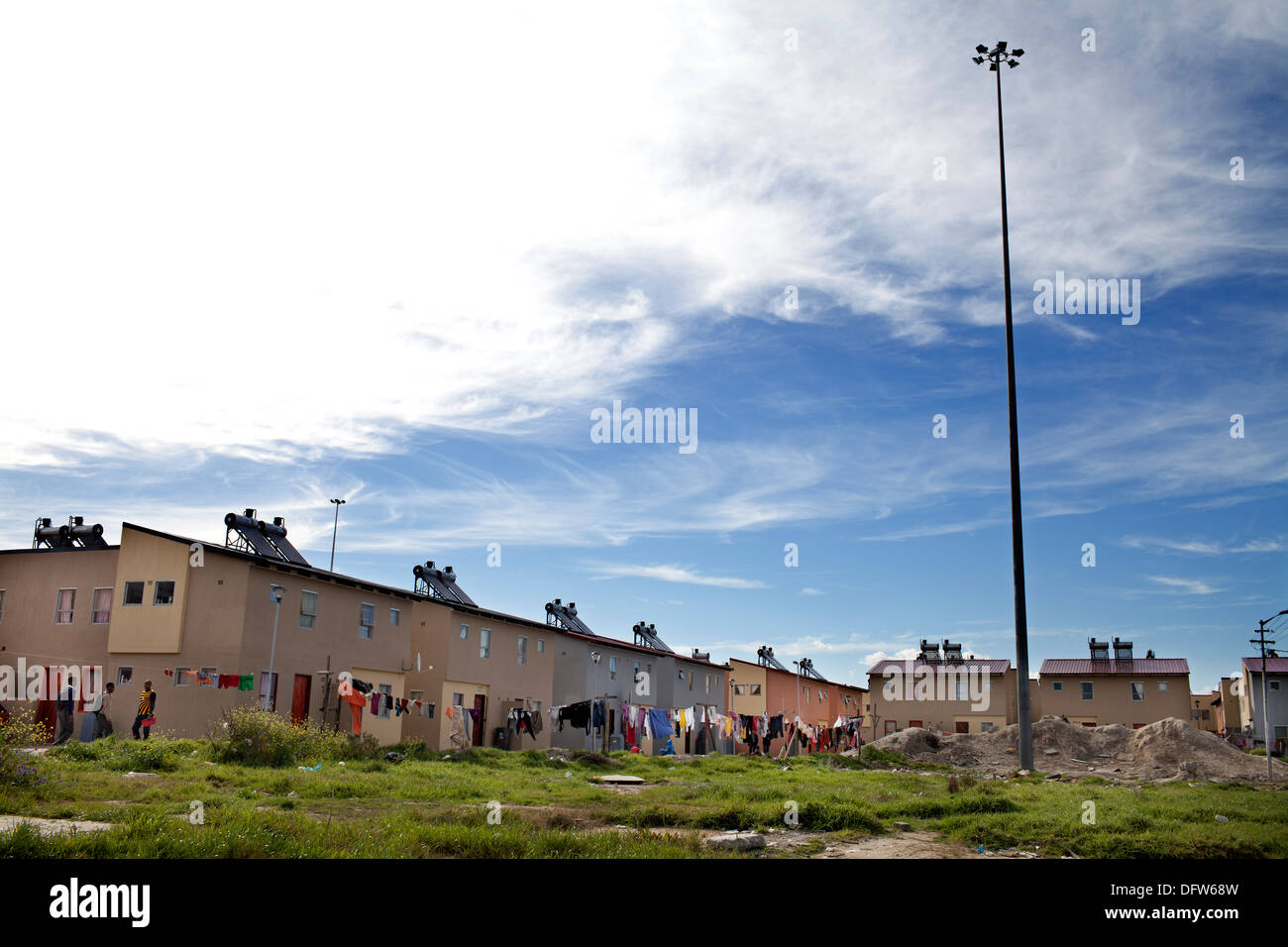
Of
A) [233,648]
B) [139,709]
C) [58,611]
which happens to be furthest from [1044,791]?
[58,611]

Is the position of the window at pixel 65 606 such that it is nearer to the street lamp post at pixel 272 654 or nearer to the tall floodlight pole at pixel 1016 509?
the street lamp post at pixel 272 654

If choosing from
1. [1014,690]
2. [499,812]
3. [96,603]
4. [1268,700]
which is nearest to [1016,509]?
[499,812]

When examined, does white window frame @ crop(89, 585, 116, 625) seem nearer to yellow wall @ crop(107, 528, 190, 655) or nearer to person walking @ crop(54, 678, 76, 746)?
yellow wall @ crop(107, 528, 190, 655)

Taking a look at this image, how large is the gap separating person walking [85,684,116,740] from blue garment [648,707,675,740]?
23.5 m

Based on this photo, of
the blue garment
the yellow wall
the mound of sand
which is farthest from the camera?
the blue garment

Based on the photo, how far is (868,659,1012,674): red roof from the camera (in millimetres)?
71938

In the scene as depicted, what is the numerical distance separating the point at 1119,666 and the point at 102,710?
65978 millimetres

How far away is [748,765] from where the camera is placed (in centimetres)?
3797

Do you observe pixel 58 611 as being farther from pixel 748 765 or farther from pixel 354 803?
pixel 748 765

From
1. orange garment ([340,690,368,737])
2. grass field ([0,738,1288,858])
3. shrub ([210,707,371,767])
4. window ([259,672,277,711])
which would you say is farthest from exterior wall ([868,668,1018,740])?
shrub ([210,707,371,767])

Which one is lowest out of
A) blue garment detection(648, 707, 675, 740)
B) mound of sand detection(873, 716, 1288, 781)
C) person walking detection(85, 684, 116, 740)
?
mound of sand detection(873, 716, 1288, 781)

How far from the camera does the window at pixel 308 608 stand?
3178cm
